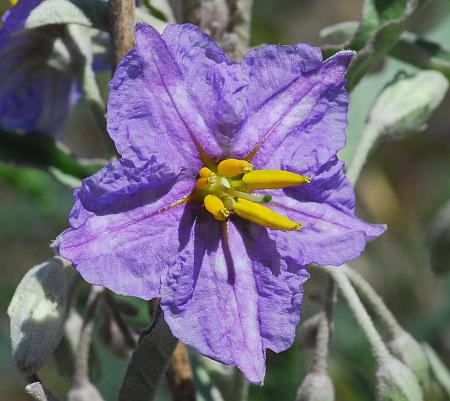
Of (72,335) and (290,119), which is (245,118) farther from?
(72,335)

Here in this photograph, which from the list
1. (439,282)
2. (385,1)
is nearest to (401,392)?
(385,1)

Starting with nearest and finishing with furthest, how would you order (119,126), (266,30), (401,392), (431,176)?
(119,126) → (401,392) → (266,30) → (431,176)

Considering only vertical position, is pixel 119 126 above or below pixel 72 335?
above

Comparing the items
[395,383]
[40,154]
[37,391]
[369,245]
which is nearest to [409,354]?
[395,383]

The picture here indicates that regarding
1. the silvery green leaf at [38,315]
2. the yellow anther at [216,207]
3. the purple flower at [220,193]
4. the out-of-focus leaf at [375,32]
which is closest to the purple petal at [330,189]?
the purple flower at [220,193]

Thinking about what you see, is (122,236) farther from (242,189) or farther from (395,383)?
(395,383)

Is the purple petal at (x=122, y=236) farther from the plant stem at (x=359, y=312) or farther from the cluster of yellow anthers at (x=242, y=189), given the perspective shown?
the plant stem at (x=359, y=312)

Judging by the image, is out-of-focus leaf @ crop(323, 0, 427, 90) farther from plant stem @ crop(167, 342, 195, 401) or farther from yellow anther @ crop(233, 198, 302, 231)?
plant stem @ crop(167, 342, 195, 401)
